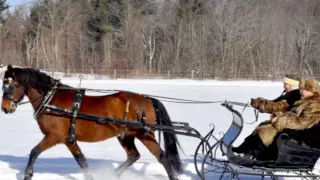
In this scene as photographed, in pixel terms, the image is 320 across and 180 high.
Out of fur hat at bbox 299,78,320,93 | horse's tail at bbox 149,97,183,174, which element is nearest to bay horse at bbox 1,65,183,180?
horse's tail at bbox 149,97,183,174

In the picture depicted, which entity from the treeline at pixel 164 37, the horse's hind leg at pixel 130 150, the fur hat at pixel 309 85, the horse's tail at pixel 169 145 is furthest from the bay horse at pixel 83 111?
the treeline at pixel 164 37

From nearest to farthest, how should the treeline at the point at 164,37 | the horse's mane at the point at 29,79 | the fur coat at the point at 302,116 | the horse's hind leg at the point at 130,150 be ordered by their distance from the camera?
the fur coat at the point at 302,116 < the horse's mane at the point at 29,79 < the horse's hind leg at the point at 130,150 < the treeline at the point at 164,37

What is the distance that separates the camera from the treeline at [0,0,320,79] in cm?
4222

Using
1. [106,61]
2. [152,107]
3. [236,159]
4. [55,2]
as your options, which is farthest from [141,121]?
[55,2]

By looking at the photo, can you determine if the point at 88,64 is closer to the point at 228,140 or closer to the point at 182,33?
the point at 182,33

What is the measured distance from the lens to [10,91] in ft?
18.0

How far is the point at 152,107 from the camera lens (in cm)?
568

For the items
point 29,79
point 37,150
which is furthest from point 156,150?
point 29,79

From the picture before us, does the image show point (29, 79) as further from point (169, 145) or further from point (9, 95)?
point (169, 145)

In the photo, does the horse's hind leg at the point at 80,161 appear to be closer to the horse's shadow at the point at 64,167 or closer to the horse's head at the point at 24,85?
the horse's shadow at the point at 64,167

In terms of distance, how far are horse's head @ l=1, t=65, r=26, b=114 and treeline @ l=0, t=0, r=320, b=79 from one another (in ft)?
117

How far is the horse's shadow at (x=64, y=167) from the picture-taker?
6.12m

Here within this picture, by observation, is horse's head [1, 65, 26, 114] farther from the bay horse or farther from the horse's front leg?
the horse's front leg

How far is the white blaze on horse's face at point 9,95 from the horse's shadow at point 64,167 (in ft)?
3.17
